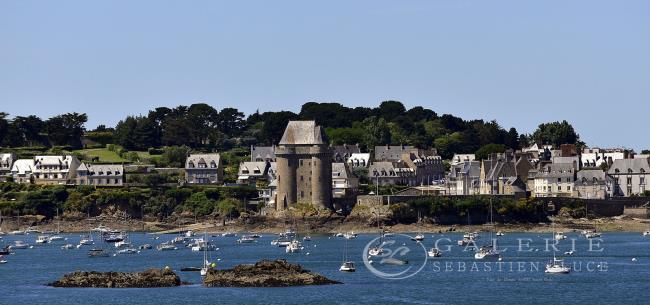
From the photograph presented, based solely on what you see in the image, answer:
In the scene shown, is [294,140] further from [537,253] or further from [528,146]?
[528,146]

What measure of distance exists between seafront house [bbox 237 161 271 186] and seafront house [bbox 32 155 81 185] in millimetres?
15723

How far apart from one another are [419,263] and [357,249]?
37.9 ft

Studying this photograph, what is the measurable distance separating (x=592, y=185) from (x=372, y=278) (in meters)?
48.9

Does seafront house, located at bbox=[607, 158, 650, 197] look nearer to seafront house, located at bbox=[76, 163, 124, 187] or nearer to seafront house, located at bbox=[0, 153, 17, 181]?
seafront house, located at bbox=[76, 163, 124, 187]

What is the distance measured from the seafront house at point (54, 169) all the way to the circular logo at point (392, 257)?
42478mm

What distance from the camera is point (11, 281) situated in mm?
78562

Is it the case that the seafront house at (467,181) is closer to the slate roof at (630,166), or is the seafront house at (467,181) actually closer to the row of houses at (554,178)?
the row of houses at (554,178)

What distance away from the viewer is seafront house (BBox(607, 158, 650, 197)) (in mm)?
122125

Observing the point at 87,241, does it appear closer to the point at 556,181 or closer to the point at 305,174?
the point at 305,174

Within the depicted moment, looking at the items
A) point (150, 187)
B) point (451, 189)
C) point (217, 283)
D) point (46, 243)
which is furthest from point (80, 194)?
point (217, 283)

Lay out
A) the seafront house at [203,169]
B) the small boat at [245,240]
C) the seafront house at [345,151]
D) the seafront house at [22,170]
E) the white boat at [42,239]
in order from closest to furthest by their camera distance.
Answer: the small boat at [245,240]
the white boat at [42,239]
the seafront house at [203,169]
the seafront house at [22,170]
the seafront house at [345,151]

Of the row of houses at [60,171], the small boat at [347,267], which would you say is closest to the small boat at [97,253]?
the small boat at [347,267]

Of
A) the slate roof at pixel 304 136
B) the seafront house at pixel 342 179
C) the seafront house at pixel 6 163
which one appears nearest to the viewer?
the slate roof at pixel 304 136

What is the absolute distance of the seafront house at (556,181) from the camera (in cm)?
12275
